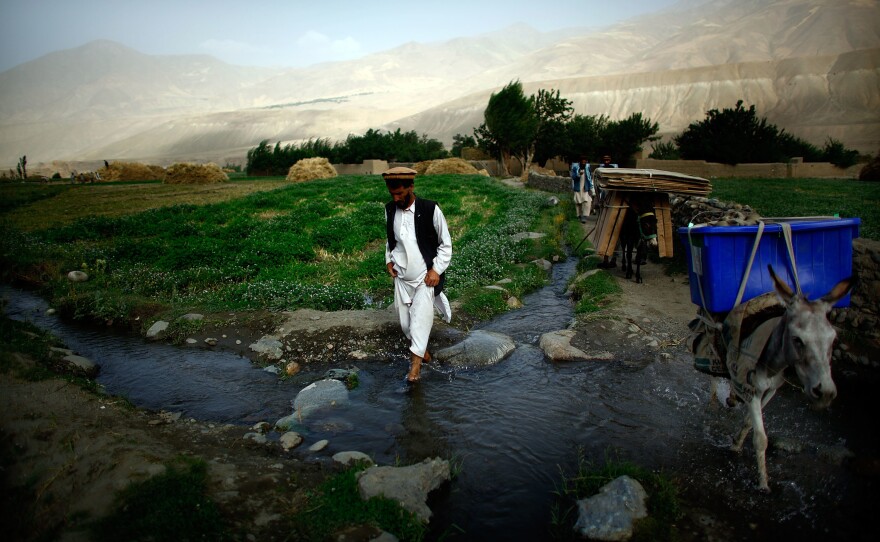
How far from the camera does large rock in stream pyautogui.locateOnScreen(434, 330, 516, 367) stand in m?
6.54

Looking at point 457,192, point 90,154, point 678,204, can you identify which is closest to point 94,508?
point 678,204

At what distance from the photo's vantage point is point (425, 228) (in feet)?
19.5

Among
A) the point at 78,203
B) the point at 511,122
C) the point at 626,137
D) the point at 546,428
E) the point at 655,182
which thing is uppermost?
the point at 511,122

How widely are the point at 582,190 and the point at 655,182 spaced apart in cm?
914

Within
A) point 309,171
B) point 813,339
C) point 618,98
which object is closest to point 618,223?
point 813,339

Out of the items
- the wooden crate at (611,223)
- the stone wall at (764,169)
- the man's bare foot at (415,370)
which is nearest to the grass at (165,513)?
the man's bare foot at (415,370)

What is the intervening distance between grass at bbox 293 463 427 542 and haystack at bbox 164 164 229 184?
35495 mm

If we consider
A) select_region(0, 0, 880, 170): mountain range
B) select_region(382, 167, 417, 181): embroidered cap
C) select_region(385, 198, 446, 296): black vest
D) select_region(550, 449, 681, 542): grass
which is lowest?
select_region(550, 449, 681, 542): grass

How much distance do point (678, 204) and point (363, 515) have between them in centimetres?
1161

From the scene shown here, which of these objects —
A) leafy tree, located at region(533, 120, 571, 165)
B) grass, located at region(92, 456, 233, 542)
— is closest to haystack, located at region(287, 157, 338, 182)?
leafy tree, located at region(533, 120, 571, 165)

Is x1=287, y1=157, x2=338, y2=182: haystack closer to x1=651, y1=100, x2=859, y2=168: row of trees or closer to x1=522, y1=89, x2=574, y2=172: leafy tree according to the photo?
x1=522, y1=89, x2=574, y2=172: leafy tree

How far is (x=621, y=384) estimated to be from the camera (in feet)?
19.3

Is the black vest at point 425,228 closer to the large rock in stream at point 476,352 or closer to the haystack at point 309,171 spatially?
the large rock in stream at point 476,352

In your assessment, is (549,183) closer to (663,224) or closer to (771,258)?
(663,224)
